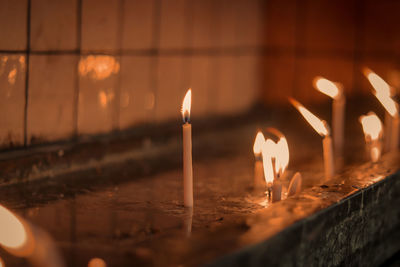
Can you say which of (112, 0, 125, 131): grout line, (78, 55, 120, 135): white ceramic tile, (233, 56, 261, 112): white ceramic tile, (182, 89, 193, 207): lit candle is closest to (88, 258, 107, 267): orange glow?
(182, 89, 193, 207): lit candle

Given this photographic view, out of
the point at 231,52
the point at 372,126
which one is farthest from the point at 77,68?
the point at 231,52

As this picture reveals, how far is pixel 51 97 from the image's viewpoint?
2875mm

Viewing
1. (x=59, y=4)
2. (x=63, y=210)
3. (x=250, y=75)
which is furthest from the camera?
(x=250, y=75)

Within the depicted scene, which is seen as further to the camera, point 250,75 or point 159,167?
point 250,75

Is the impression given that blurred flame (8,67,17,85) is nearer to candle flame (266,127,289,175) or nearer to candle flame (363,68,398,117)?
candle flame (266,127,289,175)

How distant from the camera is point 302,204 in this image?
6.35 ft

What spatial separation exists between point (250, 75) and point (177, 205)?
102 inches

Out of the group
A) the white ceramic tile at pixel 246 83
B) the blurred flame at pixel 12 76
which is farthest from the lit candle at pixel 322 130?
the white ceramic tile at pixel 246 83

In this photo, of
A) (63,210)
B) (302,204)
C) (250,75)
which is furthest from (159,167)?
(250,75)

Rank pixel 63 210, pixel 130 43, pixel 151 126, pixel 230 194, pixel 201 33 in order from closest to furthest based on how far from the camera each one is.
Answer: pixel 63 210
pixel 230 194
pixel 130 43
pixel 151 126
pixel 201 33

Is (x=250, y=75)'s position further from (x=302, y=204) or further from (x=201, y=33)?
(x=302, y=204)

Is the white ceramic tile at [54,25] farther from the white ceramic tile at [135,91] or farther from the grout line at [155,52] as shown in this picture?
the grout line at [155,52]

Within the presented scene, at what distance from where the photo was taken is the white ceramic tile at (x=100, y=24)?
3.05 m

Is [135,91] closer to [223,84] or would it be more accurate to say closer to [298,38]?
[223,84]
